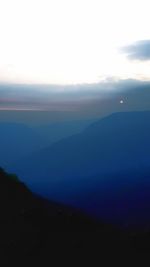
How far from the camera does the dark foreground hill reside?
29.5 meters

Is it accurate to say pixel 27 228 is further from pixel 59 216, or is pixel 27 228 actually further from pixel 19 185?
Result: pixel 19 185

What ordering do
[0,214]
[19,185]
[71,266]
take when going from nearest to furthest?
1. [71,266]
2. [0,214]
3. [19,185]

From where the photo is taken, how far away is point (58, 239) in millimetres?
31703

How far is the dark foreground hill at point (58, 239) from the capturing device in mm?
29531

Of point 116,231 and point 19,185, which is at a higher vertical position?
point 19,185

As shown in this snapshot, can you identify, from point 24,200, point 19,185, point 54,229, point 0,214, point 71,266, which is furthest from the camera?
point 19,185

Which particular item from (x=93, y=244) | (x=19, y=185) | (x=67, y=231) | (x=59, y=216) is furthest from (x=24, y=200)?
(x=93, y=244)

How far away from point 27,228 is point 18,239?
4.91ft

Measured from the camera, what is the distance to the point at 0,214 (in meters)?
36.6

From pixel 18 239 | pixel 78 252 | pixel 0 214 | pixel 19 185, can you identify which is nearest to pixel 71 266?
pixel 78 252

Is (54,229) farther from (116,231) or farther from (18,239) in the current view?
→ (116,231)

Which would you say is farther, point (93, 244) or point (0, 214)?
point (0, 214)

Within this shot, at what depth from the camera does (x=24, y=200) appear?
40562mm

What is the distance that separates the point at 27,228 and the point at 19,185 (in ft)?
35.4
